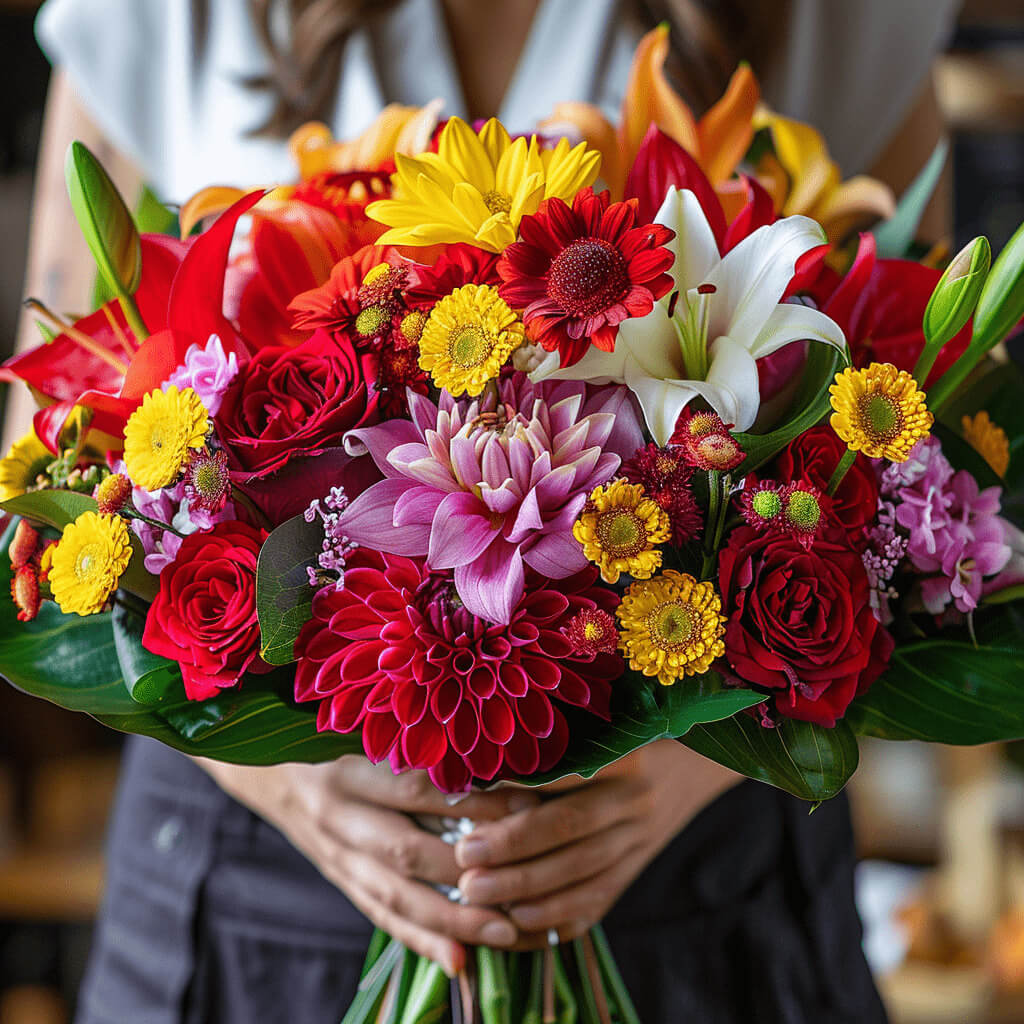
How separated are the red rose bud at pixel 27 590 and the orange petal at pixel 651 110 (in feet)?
0.87

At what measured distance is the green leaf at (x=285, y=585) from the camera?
0.32 metres

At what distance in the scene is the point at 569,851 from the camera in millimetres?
450

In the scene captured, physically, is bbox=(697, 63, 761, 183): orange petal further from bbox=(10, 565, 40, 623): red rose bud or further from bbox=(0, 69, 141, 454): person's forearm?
bbox=(0, 69, 141, 454): person's forearm

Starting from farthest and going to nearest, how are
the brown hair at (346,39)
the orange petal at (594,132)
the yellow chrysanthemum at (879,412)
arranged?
the brown hair at (346,39) < the orange petal at (594,132) < the yellow chrysanthemum at (879,412)

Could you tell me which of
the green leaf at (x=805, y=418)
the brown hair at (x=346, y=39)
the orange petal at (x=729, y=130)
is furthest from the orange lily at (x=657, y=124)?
the brown hair at (x=346, y=39)

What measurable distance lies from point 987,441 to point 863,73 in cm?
43

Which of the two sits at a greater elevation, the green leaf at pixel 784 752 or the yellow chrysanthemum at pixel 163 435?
the yellow chrysanthemum at pixel 163 435

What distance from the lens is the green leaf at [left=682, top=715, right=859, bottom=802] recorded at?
0.35 metres

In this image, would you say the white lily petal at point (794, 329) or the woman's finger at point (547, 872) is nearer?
the white lily petal at point (794, 329)

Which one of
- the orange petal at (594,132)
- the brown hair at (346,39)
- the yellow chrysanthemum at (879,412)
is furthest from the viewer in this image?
the brown hair at (346,39)

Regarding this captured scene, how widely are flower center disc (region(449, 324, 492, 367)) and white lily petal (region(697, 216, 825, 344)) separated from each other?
8cm

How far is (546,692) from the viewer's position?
0.33m

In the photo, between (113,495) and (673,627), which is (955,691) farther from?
(113,495)

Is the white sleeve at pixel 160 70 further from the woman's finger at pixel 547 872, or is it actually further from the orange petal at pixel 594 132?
the woman's finger at pixel 547 872
